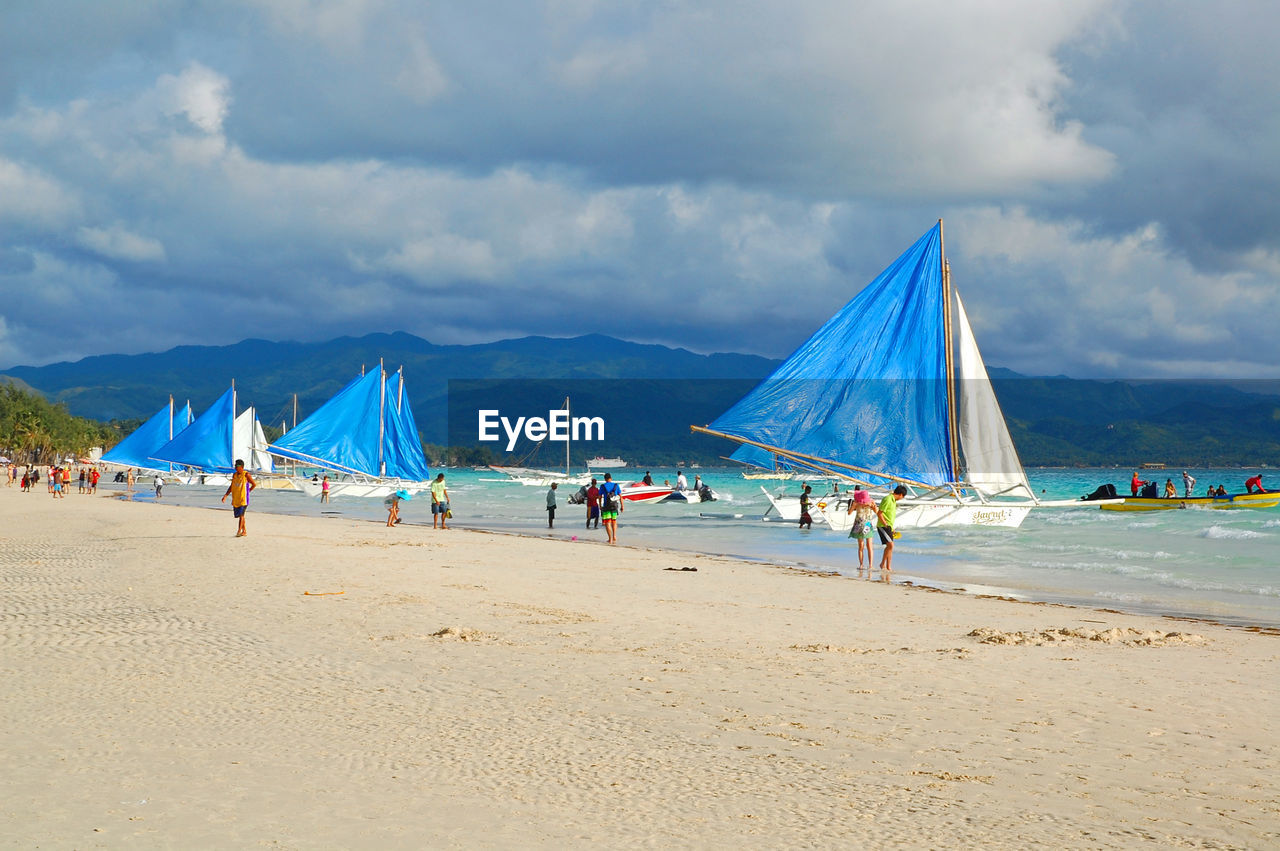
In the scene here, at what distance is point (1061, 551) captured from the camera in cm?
2578

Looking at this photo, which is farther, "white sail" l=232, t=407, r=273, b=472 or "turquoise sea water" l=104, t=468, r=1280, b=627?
"white sail" l=232, t=407, r=273, b=472

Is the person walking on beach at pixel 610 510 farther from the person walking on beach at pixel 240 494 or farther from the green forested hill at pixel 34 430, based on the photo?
the green forested hill at pixel 34 430

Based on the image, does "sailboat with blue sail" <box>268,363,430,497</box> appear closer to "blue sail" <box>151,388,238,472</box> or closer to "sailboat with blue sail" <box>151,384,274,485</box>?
"sailboat with blue sail" <box>151,384,274,485</box>

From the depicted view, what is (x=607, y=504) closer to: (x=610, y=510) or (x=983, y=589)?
(x=610, y=510)

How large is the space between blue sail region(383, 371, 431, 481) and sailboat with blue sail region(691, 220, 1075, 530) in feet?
100

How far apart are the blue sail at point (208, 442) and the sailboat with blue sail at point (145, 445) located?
16.5ft

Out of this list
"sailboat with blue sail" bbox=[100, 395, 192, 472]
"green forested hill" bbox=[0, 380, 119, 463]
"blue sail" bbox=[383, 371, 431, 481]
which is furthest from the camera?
"green forested hill" bbox=[0, 380, 119, 463]

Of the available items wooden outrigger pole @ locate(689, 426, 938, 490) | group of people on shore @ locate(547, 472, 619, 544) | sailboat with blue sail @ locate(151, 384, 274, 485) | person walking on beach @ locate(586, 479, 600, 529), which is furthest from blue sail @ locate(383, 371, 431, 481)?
wooden outrigger pole @ locate(689, 426, 938, 490)

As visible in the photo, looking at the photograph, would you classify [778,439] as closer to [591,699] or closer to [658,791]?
[591,699]

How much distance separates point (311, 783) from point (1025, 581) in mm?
16522

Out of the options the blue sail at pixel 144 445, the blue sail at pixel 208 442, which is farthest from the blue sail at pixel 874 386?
the blue sail at pixel 144 445

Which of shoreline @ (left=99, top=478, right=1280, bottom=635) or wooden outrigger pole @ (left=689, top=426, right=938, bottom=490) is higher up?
wooden outrigger pole @ (left=689, top=426, right=938, bottom=490)

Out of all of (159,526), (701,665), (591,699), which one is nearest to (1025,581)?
(701,665)

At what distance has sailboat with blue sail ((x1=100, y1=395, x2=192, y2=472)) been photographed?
2732 inches
